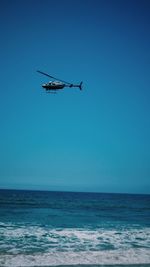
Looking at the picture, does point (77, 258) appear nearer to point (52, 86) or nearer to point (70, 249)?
point (70, 249)

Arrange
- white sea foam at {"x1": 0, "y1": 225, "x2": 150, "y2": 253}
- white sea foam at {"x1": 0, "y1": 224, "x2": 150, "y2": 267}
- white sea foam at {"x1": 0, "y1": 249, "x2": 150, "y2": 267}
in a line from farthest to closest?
white sea foam at {"x1": 0, "y1": 225, "x2": 150, "y2": 253}, white sea foam at {"x1": 0, "y1": 224, "x2": 150, "y2": 267}, white sea foam at {"x1": 0, "y1": 249, "x2": 150, "y2": 267}

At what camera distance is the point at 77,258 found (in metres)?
14.7

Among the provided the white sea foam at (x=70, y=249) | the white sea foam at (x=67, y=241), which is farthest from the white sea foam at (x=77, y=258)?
the white sea foam at (x=67, y=241)

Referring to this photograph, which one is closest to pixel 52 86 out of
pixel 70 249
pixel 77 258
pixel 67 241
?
pixel 67 241

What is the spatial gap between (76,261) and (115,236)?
28.7ft

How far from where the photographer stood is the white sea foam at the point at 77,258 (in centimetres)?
1363

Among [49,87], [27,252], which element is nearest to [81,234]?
[27,252]

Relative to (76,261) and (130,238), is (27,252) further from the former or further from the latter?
(130,238)

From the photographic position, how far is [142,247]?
18.6 meters

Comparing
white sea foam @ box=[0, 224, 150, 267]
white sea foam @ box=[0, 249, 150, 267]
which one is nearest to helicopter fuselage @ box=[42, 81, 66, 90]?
white sea foam @ box=[0, 224, 150, 267]

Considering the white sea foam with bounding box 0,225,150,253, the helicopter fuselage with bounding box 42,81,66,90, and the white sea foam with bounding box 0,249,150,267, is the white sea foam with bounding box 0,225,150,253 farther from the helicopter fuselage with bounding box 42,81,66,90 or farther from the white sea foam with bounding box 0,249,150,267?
the helicopter fuselage with bounding box 42,81,66,90

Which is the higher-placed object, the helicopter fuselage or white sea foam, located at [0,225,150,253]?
the helicopter fuselage

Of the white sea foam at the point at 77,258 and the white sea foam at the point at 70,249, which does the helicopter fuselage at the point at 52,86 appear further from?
the white sea foam at the point at 77,258

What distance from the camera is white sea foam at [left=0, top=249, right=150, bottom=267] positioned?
13.6m
